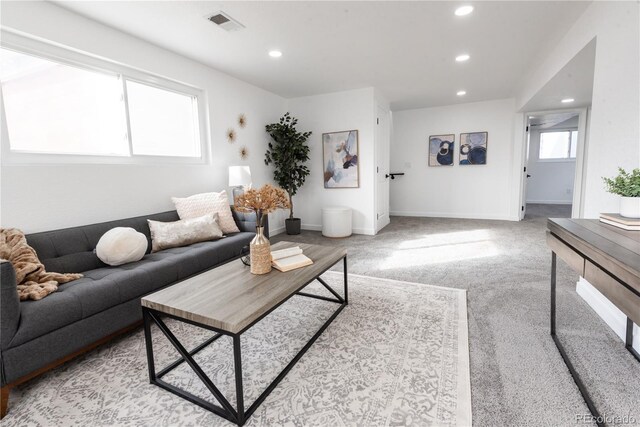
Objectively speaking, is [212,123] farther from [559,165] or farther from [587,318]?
[559,165]

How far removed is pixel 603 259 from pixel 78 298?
8.24ft

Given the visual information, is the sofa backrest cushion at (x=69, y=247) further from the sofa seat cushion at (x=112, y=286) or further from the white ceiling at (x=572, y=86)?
the white ceiling at (x=572, y=86)

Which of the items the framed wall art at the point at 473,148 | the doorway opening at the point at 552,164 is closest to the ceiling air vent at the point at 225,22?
the framed wall art at the point at 473,148

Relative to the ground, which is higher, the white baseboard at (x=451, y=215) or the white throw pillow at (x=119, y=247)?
the white throw pillow at (x=119, y=247)

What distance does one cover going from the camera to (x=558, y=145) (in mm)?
7965

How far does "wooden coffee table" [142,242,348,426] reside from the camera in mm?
1271

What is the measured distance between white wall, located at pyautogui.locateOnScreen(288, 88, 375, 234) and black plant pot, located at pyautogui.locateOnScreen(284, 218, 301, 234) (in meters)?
0.52

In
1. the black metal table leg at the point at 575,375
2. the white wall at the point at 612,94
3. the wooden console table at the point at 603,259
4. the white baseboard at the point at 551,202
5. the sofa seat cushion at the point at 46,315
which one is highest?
the white wall at the point at 612,94

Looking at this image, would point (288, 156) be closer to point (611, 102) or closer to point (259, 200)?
point (259, 200)

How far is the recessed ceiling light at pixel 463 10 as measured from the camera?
2.47m

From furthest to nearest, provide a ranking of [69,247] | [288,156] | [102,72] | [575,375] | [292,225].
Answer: [292,225], [288,156], [102,72], [69,247], [575,375]

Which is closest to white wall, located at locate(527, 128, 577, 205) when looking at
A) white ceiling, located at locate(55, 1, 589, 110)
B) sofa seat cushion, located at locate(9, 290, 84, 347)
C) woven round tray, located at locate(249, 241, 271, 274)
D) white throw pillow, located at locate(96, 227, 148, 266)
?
white ceiling, located at locate(55, 1, 589, 110)

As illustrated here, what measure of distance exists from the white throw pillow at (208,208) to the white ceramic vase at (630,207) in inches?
119

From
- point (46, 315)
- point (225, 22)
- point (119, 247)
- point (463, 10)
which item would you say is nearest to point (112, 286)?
point (46, 315)
